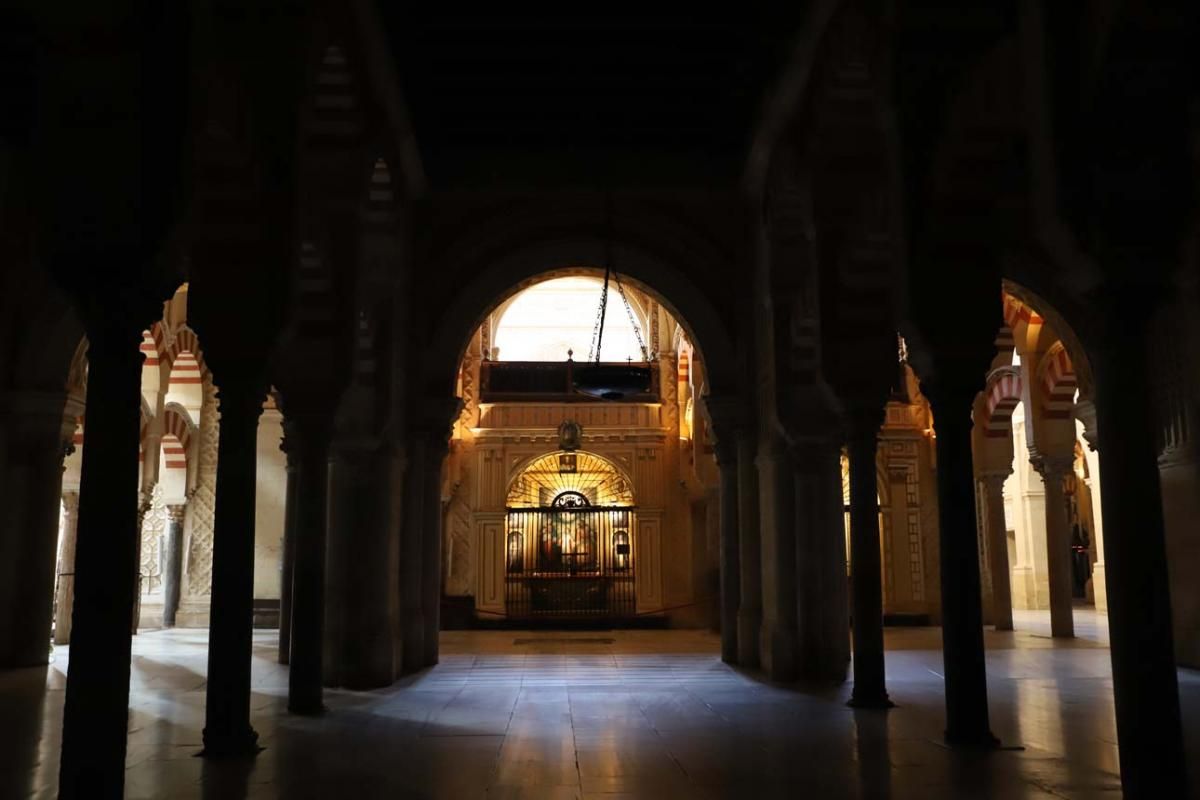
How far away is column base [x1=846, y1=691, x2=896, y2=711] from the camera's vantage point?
7070 millimetres

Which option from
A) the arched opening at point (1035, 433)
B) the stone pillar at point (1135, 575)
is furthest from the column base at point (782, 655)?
the stone pillar at point (1135, 575)

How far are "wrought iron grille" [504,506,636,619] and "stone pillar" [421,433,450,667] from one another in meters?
6.90

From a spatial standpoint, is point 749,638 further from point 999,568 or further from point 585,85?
point 999,568

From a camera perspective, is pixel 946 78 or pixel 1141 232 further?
pixel 946 78

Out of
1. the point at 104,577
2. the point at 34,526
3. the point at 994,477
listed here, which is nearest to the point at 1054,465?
the point at 994,477

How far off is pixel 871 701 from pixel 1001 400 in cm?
943

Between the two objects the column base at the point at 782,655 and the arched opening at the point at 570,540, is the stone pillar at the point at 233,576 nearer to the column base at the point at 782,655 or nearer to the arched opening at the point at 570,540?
the column base at the point at 782,655

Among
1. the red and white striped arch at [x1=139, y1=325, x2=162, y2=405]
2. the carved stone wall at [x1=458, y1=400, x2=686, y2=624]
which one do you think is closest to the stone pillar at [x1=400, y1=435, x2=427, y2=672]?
the red and white striped arch at [x1=139, y1=325, x2=162, y2=405]

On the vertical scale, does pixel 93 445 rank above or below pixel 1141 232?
below

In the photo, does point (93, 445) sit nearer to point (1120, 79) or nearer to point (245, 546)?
point (245, 546)

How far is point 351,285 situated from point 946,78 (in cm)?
413

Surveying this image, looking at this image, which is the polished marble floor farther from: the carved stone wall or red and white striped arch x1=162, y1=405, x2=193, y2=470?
the carved stone wall

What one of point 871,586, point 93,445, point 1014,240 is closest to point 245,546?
point 93,445

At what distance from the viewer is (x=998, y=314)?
559cm
